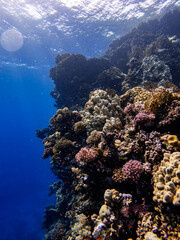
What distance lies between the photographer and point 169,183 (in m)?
2.56

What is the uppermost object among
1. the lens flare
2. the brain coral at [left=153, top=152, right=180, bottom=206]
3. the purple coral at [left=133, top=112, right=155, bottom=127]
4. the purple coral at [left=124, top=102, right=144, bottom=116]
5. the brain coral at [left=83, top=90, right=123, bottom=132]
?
the lens flare

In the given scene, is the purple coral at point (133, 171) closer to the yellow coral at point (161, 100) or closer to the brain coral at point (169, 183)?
the brain coral at point (169, 183)

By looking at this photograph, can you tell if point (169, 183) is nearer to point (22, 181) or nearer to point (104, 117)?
point (104, 117)

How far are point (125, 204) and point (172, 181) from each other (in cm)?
143

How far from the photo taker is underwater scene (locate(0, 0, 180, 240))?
10.9 ft

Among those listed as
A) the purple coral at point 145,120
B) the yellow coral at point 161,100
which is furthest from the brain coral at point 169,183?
the yellow coral at point 161,100

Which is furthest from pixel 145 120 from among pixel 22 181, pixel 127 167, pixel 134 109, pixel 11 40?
pixel 22 181

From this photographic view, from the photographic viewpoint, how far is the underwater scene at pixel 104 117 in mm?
3322

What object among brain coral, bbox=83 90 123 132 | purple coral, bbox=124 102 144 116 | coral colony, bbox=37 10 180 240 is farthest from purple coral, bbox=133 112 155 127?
brain coral, bbox=83 90 123 132

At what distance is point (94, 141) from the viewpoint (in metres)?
5.44

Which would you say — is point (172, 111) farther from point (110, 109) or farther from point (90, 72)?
point (90, 72)

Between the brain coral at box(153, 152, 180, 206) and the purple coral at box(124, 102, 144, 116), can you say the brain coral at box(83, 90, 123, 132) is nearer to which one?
the purple coral at box(124, 102, 144, 116)

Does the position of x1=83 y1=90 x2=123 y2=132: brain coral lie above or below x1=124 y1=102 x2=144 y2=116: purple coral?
above

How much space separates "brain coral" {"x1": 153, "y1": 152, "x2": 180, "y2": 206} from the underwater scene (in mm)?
19
